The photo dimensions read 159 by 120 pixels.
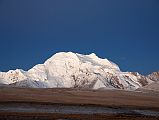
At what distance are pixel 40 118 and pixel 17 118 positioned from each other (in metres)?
2.62

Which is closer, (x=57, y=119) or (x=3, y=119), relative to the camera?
(x=3, y=119)

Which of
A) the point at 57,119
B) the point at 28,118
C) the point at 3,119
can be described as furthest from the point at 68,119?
the point at 3,119

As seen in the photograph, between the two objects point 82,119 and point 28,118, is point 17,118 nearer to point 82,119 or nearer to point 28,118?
point 28,118

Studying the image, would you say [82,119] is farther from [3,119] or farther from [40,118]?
[3,119]

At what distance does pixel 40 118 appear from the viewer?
39.5 meters

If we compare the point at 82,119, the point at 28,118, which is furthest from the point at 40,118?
the point at 82,119

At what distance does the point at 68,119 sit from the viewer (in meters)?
39.5

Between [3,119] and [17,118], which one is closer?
[3,119]

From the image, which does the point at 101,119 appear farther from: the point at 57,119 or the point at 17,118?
the point at 17,118

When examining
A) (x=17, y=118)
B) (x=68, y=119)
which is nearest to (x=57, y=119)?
(x=68, y=119)

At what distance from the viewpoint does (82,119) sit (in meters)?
39.4

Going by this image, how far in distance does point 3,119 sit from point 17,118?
8.67 ft

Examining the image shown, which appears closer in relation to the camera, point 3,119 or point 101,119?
point 3,119

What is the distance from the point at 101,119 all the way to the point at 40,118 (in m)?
6.77
